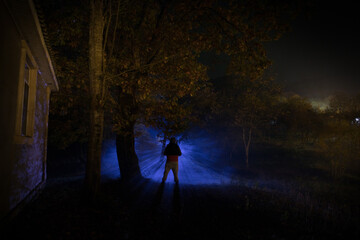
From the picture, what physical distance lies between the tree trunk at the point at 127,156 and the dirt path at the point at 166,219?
199cm

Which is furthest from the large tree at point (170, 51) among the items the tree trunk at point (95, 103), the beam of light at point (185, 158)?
the beam of light at point (185, 158)

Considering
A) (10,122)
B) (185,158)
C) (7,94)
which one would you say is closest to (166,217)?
(10,122)

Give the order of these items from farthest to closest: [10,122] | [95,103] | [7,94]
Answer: [95,103], [10,122], [7,94]

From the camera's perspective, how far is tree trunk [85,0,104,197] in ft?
18.9

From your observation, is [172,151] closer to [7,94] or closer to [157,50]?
[157,50]

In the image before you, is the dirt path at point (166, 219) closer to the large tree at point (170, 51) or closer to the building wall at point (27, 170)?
the building wall at point (27, 170)

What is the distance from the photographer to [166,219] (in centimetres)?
509

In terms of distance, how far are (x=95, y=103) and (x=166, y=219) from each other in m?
3.55

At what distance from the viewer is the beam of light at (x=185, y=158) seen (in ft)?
64.4

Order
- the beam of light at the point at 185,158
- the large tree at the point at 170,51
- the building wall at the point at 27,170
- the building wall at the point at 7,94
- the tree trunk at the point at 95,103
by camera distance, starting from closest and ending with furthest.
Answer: the building wall at the point at 7,94, the building wall at the point at 27,170, the tree trunk at the point at 95,103, the large tree at the point at 170,51, the beam of light at the point at 185,158

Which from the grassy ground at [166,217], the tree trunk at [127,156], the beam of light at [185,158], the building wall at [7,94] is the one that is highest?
the building wall at [7,94]

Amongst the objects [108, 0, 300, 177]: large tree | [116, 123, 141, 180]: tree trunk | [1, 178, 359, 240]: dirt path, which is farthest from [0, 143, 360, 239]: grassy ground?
[108, 0, 300, 177]: large tree

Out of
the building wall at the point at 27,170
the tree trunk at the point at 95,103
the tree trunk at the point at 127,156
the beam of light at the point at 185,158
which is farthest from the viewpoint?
the beam of light at the point at 185,158

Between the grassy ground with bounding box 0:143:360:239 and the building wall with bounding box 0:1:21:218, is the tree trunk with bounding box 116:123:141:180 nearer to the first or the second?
the grassy ground with bounding box 0:143:360:239
